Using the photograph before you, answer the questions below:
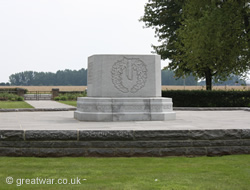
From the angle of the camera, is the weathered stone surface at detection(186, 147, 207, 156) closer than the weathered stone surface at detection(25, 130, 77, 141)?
No

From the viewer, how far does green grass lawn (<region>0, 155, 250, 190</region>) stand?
4.98 m

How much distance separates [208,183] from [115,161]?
200cm

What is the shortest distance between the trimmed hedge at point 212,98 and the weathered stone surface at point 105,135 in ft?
43.1

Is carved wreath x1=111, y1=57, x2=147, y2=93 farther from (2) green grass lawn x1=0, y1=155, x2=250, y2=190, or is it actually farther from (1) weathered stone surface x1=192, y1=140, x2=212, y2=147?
(2) green grass lawn x1=0, y1=155, x2=250, y2=190

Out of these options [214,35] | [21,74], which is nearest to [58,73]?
[21,74]

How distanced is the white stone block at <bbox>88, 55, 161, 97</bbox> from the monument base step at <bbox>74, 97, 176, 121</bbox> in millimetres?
408

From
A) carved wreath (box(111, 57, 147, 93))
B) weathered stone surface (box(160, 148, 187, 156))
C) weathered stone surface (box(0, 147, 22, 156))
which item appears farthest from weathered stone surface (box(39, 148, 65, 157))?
carved wreath (box(111, 57, 147, 93))

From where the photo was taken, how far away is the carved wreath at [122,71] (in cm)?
1075

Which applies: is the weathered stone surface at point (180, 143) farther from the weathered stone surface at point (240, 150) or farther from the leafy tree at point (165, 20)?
the leafy tree at point (165, 20)

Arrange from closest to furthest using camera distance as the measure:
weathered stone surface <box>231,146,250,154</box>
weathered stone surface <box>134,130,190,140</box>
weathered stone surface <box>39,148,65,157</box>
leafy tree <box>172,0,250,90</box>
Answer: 1. weathered stone surface <box>39,148,65,157</box>
2. weathered stone surface <box>134,130,190,140</box>
3. weathered stone surface <box>231,146,250,154</box>
4. leafy tree <box>172,0,250,90</box>

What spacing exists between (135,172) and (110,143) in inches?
57.2

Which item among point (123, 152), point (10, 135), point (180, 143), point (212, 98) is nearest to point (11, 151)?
point (10, 135)

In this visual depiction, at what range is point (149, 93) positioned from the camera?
10930 millimetres

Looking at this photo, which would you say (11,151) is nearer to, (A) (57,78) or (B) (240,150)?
(B) (240,150)
